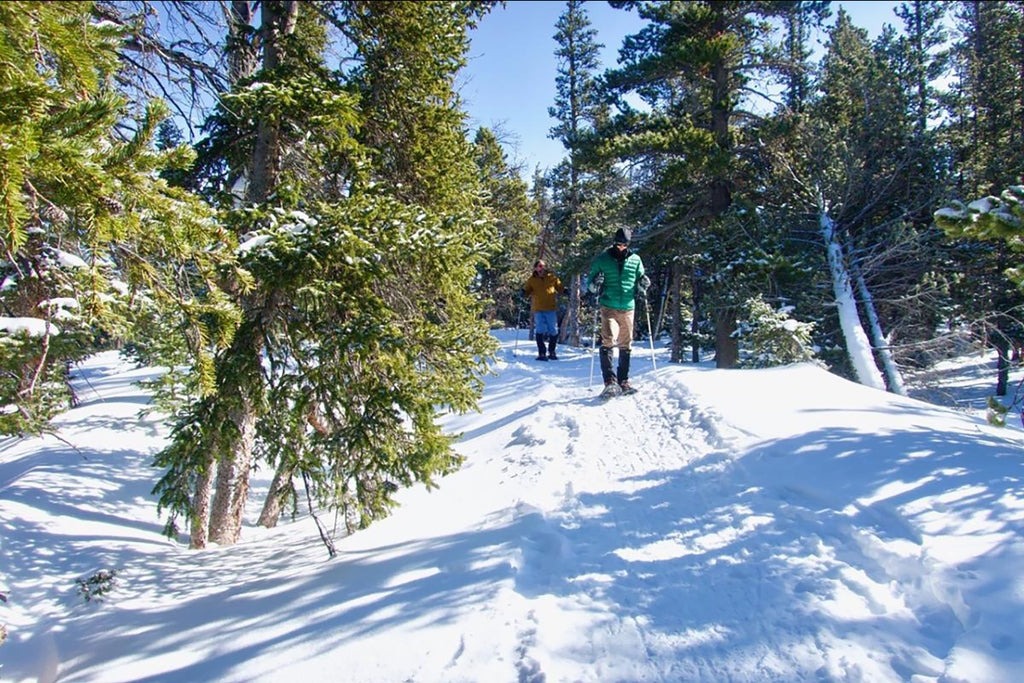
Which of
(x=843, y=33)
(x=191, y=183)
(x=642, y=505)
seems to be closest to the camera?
(x=642, y=505)

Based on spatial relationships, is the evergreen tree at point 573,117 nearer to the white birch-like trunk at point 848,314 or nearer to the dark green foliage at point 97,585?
the white birch-like trunk at point 848,314

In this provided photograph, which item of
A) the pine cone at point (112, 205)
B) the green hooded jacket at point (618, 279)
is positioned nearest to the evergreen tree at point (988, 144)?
the green hooded jacket at point (618, 279)

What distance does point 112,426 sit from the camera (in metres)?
10.3

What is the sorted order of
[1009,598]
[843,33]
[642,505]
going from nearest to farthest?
1. [1009,598]
2. [642,505]
3. [843,33]

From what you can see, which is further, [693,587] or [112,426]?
[112,426]

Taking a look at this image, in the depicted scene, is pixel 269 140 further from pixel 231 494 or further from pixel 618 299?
pixel 618 299

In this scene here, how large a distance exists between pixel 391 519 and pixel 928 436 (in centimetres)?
460

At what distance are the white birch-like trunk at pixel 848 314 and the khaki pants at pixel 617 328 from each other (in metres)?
6.22

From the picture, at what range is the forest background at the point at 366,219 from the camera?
2.20 meters

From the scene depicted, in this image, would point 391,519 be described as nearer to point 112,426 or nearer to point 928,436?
point 928,436

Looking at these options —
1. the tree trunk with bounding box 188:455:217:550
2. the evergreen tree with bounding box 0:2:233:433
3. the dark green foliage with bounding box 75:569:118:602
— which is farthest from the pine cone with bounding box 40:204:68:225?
the tree trunk with bounding box 188:455:217:550

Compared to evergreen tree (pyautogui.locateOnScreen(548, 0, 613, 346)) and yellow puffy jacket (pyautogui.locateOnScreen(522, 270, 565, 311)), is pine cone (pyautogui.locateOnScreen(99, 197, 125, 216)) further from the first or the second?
evergreen tree (pyautogui.locateOnScreen(548, 0, 613, 346))

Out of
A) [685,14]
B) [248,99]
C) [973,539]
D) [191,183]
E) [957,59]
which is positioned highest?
[957,59]

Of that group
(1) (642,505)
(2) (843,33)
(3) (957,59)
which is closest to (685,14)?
(1) (642,505)
